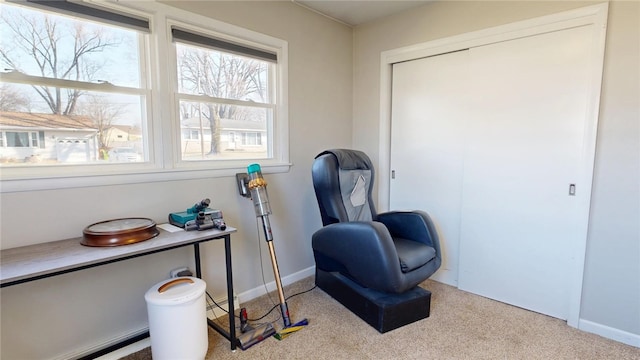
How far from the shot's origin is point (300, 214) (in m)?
2.88

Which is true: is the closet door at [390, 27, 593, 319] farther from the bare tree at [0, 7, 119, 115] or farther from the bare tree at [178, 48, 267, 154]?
the bare tree at [0, 7, 119, 115]

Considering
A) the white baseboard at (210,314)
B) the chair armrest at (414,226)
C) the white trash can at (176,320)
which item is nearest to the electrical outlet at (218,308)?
the white baseboard at (210,314)

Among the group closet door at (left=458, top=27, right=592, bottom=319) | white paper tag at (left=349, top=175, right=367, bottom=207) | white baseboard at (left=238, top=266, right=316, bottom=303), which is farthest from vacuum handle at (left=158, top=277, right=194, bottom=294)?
closet door at (left=458, top=27, right=592, bottom=319)

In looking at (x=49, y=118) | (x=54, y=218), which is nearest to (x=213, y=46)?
(x=49, y=118)

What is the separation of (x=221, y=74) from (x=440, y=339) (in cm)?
236

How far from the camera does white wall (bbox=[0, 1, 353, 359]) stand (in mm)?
1593

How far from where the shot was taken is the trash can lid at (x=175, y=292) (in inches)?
61.3

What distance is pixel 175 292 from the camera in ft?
5.31

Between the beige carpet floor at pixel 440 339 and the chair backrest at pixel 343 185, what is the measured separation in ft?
2.37

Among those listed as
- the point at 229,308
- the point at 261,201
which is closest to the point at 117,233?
the point at 229,308

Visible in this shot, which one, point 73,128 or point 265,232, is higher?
point 73,128

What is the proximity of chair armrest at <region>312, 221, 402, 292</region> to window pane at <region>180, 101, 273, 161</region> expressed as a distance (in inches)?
36.4

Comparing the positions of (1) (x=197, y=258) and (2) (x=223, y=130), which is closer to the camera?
(1) (x=197, y=258)

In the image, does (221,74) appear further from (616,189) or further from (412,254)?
(616,189)
